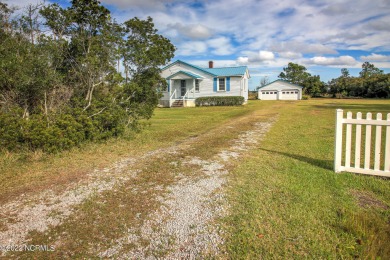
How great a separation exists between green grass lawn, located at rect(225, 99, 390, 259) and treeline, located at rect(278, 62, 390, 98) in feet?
170

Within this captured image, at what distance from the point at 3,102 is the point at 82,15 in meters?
3.16

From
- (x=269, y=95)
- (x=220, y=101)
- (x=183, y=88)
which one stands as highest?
(x=183, y=88)

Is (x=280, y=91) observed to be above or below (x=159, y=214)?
above

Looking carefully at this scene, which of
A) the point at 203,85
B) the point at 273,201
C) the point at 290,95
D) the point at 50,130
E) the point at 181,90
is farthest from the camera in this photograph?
the point at 290,95

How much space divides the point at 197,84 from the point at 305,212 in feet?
86.1

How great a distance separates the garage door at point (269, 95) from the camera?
45875 millimetres

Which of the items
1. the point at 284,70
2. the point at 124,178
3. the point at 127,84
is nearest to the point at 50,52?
the point at 127,84

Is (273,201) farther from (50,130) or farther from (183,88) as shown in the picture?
(183,88)

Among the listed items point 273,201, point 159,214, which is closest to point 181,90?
point 273,201

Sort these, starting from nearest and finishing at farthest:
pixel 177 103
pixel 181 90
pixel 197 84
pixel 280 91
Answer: pixel 177 103 → pixel 197 84 → pixel 181 90 → pixel 280 91

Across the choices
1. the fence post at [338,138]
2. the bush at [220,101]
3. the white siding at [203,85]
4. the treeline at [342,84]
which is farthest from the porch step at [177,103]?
the treeline at [342,84]

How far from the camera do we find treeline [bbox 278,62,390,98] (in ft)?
155

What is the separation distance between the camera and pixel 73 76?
7344mm

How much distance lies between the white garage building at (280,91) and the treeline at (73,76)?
39.8 metres
